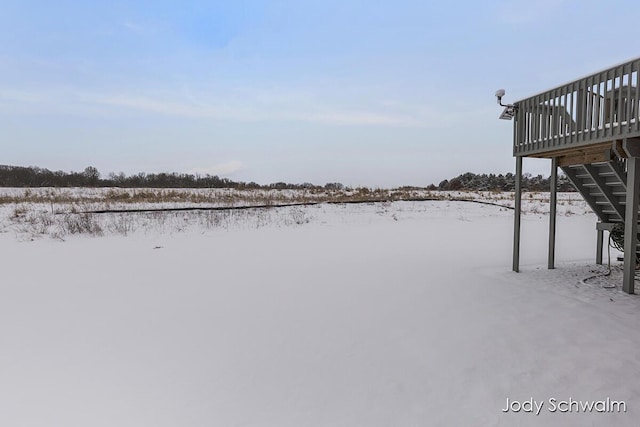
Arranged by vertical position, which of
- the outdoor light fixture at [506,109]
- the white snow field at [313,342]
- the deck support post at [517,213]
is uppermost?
the outdoor light fixture at [506,109]

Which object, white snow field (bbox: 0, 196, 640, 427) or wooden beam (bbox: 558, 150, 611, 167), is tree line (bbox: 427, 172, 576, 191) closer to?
wooden beam (bbox: 558, 150, 611, 167)

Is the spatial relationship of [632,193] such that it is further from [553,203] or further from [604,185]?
[553,203]

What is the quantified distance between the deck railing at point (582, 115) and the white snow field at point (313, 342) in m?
1.99

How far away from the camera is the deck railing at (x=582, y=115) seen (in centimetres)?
370

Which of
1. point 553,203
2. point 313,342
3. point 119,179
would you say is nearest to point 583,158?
point 553,203

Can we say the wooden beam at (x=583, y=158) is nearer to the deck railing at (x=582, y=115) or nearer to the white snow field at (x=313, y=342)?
the deck railing at (x=582, y=115)

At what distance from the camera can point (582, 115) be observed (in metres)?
4.32

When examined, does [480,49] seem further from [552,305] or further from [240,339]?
[240,339]

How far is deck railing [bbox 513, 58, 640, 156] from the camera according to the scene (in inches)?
146

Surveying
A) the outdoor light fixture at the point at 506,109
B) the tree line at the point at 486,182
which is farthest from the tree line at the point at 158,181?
the outdoor light fixture at the point at 506,109

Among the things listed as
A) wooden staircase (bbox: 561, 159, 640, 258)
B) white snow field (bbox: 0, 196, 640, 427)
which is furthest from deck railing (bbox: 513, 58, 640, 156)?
white snow field (bbox: 0, 196, 640, 427)

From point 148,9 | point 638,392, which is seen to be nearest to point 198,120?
point 148,9

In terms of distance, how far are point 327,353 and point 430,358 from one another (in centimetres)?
82

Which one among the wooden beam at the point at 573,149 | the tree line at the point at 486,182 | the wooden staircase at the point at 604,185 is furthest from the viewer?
the tree line at the point at 486,182
